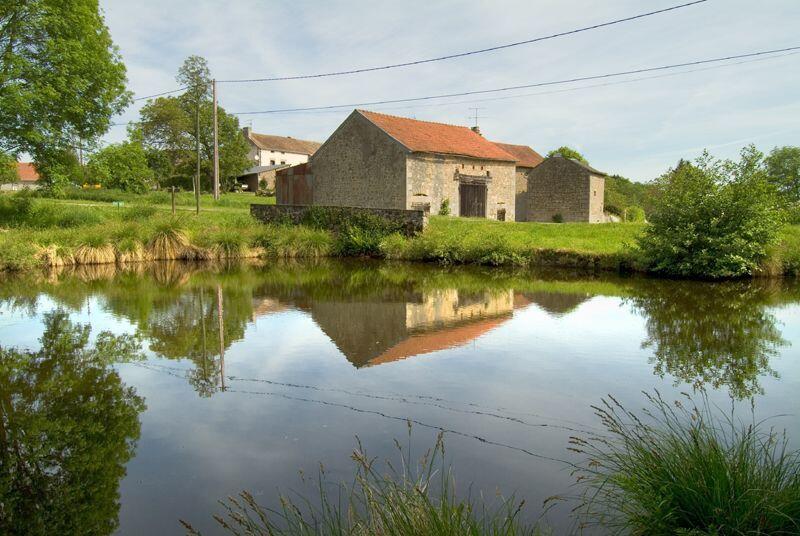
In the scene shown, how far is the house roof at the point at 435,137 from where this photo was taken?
29.9 metres

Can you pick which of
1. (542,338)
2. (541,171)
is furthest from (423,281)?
(541,171)

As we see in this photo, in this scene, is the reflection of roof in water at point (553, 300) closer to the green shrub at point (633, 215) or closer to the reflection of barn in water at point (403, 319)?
the reflection of barn in water at point (403, 319)

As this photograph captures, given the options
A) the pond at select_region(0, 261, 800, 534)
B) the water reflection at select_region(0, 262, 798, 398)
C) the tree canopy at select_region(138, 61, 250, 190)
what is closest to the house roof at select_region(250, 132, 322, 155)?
the tree canopy at select_region(138, 61, 250, 190)

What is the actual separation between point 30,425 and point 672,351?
7609mm

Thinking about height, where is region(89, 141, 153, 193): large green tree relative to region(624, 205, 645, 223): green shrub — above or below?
above

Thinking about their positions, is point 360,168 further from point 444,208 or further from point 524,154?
point 524,154

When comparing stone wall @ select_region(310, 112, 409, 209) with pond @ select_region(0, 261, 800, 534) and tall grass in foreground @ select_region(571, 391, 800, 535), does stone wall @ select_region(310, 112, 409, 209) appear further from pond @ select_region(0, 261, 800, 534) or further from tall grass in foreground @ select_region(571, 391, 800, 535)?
tall grass in foreground @ select_region(571, 391, 800, 535)

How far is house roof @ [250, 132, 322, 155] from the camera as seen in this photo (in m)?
66.4

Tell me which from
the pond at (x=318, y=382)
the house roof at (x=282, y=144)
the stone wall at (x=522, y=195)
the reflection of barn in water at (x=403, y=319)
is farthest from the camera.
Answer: the house roof at (x=282, y=144)

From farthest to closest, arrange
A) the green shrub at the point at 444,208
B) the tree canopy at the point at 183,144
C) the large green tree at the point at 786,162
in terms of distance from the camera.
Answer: the large green tree at the point at 786,162
the tree canopy at the point at 183,144
the green shrub at the point at 444,208

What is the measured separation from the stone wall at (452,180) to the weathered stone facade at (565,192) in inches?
134

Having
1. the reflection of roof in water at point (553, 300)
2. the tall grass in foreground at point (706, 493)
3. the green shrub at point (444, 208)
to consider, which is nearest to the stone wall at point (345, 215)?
the green shrub at point (444, 208)

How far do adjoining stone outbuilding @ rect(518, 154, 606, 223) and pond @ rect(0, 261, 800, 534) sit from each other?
22938mm

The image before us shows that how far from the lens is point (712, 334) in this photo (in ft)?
30.0
